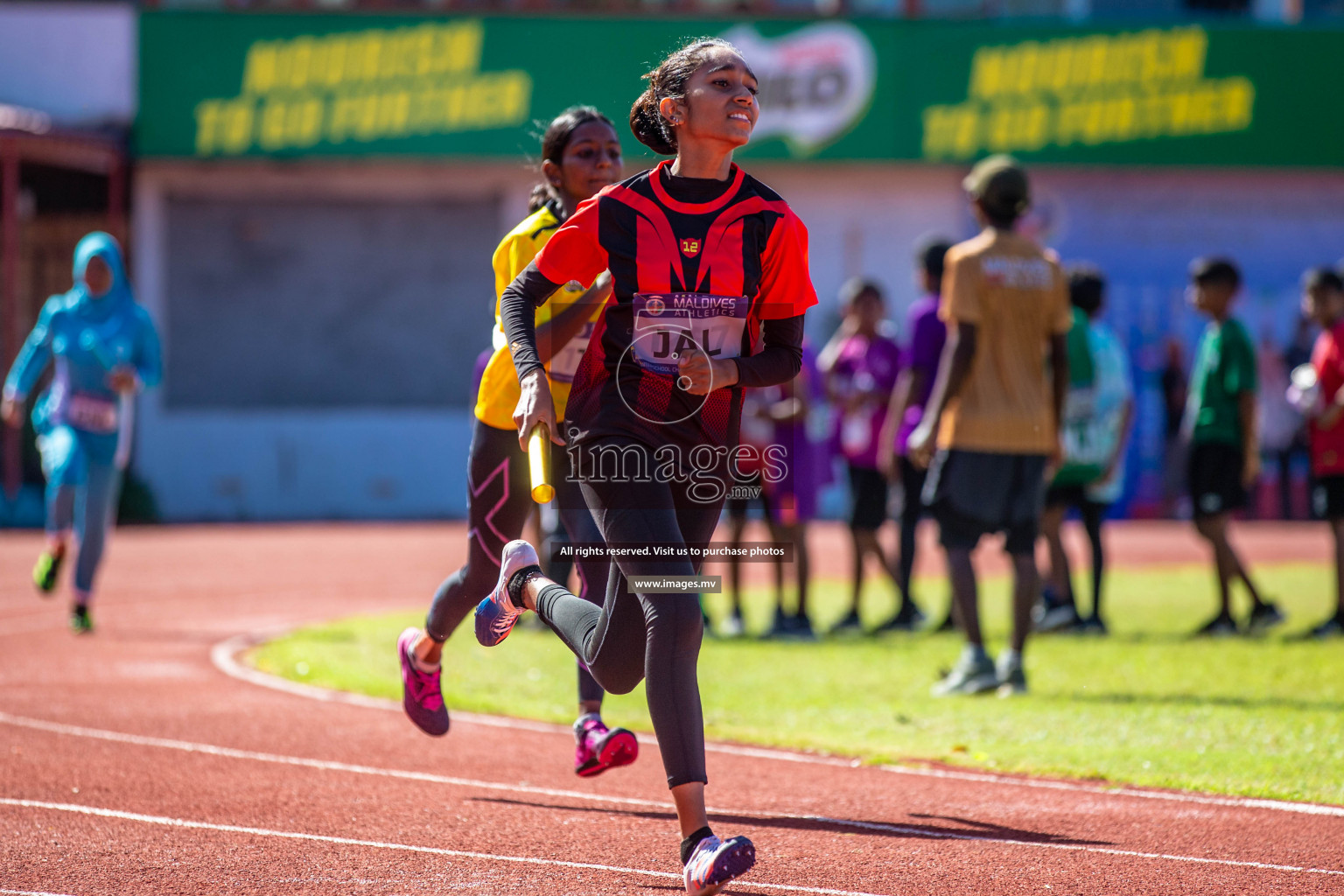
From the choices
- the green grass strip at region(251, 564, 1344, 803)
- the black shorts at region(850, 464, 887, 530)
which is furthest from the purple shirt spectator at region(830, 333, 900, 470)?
the green grass strip at region(251, 564, 1344, 803)

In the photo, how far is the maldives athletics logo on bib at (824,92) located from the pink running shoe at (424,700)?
709 inches

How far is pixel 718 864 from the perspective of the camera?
3686mm

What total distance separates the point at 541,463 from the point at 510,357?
1180 mm

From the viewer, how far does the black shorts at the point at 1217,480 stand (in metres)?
10.1

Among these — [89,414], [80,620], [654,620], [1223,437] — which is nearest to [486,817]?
[654,620]

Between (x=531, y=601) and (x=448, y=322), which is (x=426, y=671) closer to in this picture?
(x=531, y=601)

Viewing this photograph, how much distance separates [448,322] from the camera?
23.7m

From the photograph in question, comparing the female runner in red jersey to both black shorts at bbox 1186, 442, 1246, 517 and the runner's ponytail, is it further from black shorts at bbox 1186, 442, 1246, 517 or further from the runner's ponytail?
black shorts at bbox 1186, 442, 1246, 517

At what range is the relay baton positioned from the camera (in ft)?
13.2

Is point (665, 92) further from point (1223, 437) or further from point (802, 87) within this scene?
point (802, 87)

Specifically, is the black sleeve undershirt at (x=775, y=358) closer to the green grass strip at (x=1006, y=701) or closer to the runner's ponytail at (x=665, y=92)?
the runner's ponytail at (x=665, y=92)

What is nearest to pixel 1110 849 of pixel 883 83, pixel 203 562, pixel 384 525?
pixel 203 562

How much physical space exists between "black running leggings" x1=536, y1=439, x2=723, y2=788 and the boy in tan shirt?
3557 mm

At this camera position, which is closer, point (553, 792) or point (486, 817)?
point (486, 817)
